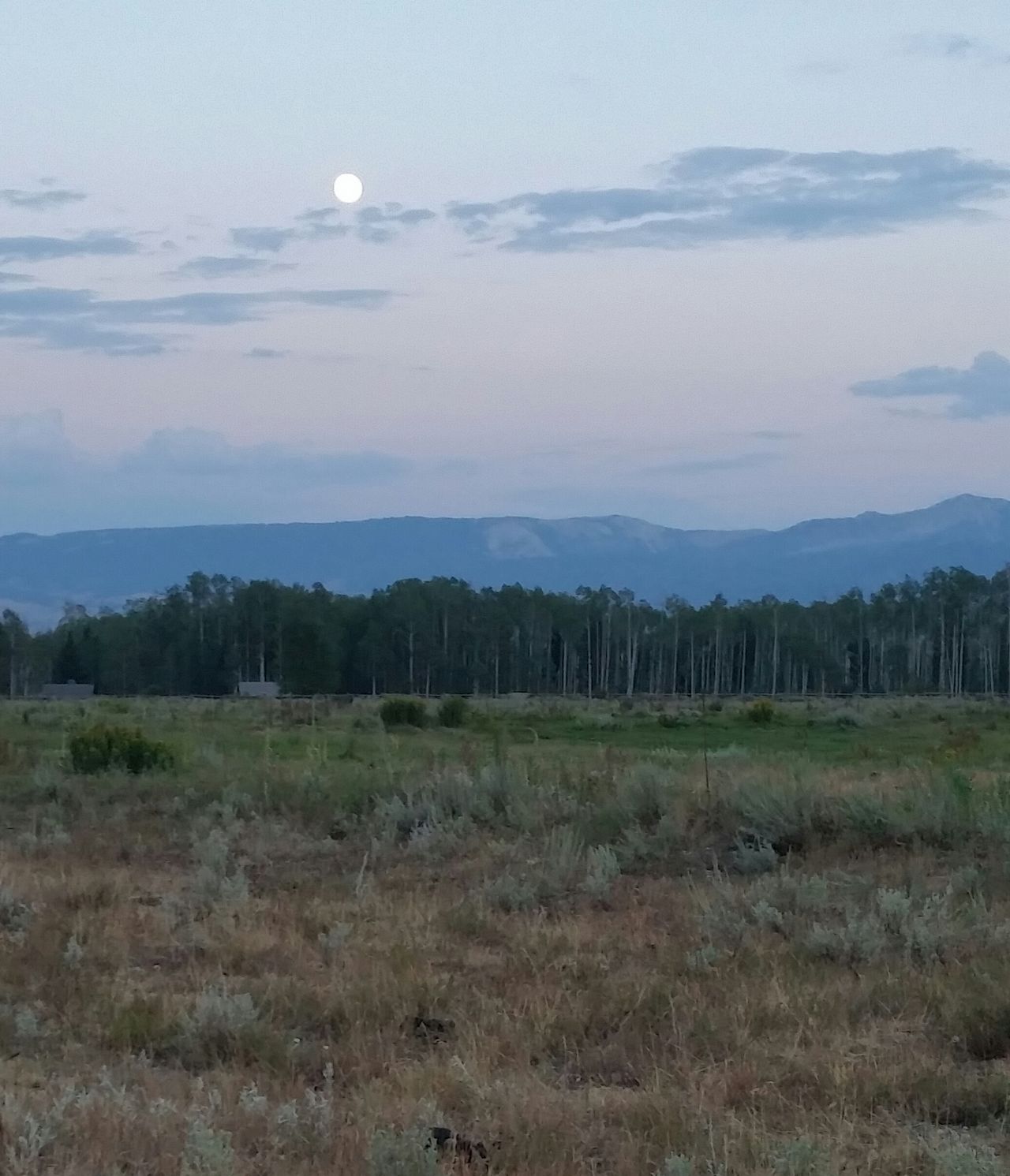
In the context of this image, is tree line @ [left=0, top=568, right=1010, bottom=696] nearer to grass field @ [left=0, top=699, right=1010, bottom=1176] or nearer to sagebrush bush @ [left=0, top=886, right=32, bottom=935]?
grass field @ [left=0, top=699, right=1010, bottom=1176]

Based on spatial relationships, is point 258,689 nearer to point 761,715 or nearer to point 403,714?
point 403,714

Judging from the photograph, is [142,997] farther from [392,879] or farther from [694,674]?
[694,674]

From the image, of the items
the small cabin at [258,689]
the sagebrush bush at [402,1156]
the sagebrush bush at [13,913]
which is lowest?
the small cabin at [258,689]

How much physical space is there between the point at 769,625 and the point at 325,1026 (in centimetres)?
9912

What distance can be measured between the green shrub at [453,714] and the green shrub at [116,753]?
1573 centimetres

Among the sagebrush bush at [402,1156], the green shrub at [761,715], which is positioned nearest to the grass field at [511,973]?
the sagebrush bush at [402,1156]

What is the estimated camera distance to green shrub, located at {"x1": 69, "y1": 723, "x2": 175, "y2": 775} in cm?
1922

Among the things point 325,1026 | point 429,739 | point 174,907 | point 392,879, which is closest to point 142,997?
point 325,1026

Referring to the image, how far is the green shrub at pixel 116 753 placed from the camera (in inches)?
757

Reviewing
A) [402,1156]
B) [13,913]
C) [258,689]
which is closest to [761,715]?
[13,913]

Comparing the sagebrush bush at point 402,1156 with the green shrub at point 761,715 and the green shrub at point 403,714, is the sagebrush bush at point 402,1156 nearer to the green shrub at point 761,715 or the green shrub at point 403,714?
the green shrub at point 403,714

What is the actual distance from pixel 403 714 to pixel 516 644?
64089 millimetres

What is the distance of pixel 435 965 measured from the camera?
813 cm

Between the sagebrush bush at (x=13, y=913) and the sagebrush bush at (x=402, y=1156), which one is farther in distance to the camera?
the sagebrush bush at (x=13, y=913)
